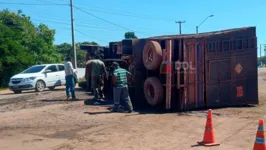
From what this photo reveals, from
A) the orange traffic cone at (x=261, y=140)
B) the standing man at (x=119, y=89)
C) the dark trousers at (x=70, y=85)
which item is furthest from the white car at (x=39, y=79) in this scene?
the orange traffic cone at (x=261, y=140)

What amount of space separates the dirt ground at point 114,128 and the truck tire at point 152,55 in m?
1.52

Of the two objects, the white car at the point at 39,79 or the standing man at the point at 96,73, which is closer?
the standing man at the point at 96,73

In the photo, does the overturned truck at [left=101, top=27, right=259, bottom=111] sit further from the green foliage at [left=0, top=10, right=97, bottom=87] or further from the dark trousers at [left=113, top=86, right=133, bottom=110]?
the green foliage at [left=0, top=10, right=97, bottom=87]

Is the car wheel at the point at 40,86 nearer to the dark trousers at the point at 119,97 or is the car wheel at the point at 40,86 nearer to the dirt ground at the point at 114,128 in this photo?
the dirt ground at the point at 114,128

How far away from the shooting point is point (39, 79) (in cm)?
1930

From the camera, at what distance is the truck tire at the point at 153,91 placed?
35.2 ft

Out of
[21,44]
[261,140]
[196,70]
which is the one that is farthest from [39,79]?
[21,44]

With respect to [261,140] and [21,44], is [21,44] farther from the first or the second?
[261,140]

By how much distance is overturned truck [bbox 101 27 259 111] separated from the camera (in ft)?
34.9

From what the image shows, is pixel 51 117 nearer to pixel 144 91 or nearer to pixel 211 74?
pixel 144 91

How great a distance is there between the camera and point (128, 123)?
9.01 m

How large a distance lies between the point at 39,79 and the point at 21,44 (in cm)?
1736

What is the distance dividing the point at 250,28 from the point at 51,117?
23.0 ft

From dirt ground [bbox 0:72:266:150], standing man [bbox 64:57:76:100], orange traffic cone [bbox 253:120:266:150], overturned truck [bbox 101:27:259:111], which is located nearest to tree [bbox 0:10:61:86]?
standing man [bbox 64:57:76:100]
